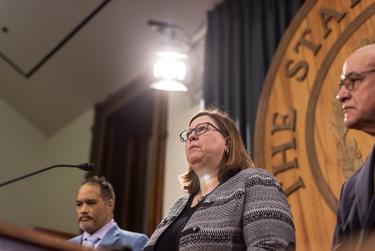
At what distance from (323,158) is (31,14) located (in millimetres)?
2958

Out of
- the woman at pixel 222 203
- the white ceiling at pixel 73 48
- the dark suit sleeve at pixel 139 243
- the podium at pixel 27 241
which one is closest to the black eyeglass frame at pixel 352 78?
the woman at pixel 222 203

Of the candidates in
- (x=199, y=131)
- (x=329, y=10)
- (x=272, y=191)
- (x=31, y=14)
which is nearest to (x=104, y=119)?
(x=31, y=14)

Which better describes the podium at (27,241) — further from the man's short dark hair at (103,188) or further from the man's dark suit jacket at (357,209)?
the man's short dark hair at (103,188)

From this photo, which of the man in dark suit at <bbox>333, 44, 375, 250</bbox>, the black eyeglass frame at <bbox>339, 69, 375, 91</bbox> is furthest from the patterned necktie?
the black eyeglass frame at <bbox>339, 69, 375, 91</bbox>

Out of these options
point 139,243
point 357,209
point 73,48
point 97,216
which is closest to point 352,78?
point 357,209

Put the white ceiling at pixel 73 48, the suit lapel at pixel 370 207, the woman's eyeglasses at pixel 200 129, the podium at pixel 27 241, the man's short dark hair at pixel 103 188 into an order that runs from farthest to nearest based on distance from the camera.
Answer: the white ceiling at pixel 73 48 → the man's short dark hair at pixel 103 188 → the woman's eyeglasses at pixel 200 129 → the suit lapel at pixel 370 207 → the podium at pixel 27 241

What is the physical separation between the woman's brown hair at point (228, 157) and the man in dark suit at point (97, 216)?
54 cm

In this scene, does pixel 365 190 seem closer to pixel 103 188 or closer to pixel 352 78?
pixel 352 78

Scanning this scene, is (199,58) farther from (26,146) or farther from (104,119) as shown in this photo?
(26,146)

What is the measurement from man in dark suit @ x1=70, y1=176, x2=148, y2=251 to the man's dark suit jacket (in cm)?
121

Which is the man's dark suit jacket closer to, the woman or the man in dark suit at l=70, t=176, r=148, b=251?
the woman

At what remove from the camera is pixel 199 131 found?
7.69 ft

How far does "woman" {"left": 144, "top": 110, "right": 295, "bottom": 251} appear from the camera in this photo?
Answer: 1925 mm

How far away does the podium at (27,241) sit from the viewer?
4.17ft
